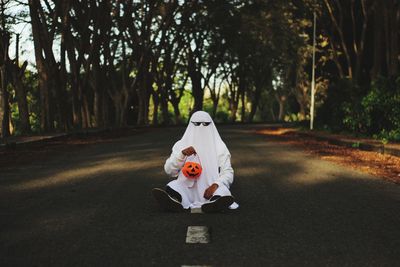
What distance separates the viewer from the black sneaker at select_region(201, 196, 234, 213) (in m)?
5.79

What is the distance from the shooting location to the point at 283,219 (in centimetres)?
568

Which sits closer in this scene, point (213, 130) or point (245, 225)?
point (245, 225)

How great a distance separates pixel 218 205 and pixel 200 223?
0.46m

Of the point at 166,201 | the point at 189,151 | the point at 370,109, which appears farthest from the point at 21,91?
the point at 166,201

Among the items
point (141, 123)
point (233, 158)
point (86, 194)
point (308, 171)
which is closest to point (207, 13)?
point (141, 123)

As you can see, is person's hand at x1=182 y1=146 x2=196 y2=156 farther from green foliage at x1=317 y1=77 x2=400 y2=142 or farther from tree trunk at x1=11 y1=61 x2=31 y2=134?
tree trunk at x1=11 y1=61 x2=31 y2=134

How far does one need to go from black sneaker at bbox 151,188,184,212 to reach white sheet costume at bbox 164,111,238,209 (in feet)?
0.84

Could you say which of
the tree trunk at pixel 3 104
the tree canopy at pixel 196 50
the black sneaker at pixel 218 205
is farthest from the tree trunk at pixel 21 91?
the black sneaker at pixel 218 205

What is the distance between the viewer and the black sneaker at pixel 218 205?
579cm

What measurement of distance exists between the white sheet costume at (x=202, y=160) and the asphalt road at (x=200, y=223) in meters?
0.44

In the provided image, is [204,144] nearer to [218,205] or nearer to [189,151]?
[189,151]

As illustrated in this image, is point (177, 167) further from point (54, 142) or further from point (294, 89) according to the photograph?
point (294, 89)

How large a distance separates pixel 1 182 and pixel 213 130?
434 centimetres

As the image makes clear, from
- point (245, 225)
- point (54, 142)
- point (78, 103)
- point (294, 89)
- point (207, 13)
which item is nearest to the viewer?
point (245, 225)
